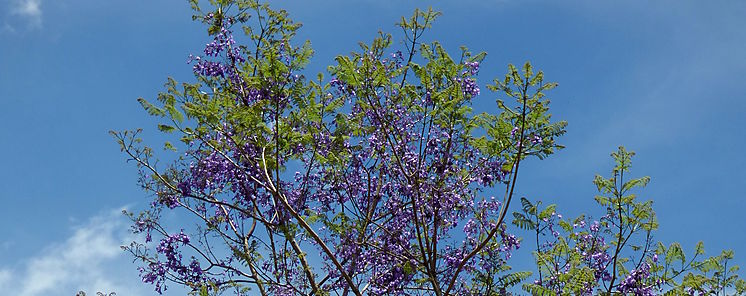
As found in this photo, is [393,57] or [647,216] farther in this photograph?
[393,57]

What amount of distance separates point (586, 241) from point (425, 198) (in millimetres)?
2487

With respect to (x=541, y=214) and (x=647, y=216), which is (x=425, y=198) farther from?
(x=647, y=216)

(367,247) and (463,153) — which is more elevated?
(463,153)

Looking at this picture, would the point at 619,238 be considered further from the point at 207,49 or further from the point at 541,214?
the point at 207,49

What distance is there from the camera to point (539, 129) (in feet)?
32.5

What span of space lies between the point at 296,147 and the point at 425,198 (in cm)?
284

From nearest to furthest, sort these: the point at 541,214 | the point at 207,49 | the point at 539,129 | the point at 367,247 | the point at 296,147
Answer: the point at 539,129, the point at 541,214, the point at 367,247, the point at 296,147, the point at 207,49

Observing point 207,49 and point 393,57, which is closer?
point 393,57

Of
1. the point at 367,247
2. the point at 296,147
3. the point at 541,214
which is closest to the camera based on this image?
the point at 541,214

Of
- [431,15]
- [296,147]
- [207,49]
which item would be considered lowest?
[296,147]

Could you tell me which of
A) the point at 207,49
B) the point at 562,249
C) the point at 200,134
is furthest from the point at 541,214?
the point at 207,49

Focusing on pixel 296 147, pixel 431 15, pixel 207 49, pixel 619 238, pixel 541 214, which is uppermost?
pixel 207 49

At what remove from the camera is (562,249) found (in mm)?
10469

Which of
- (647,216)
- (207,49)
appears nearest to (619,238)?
(647,216)
